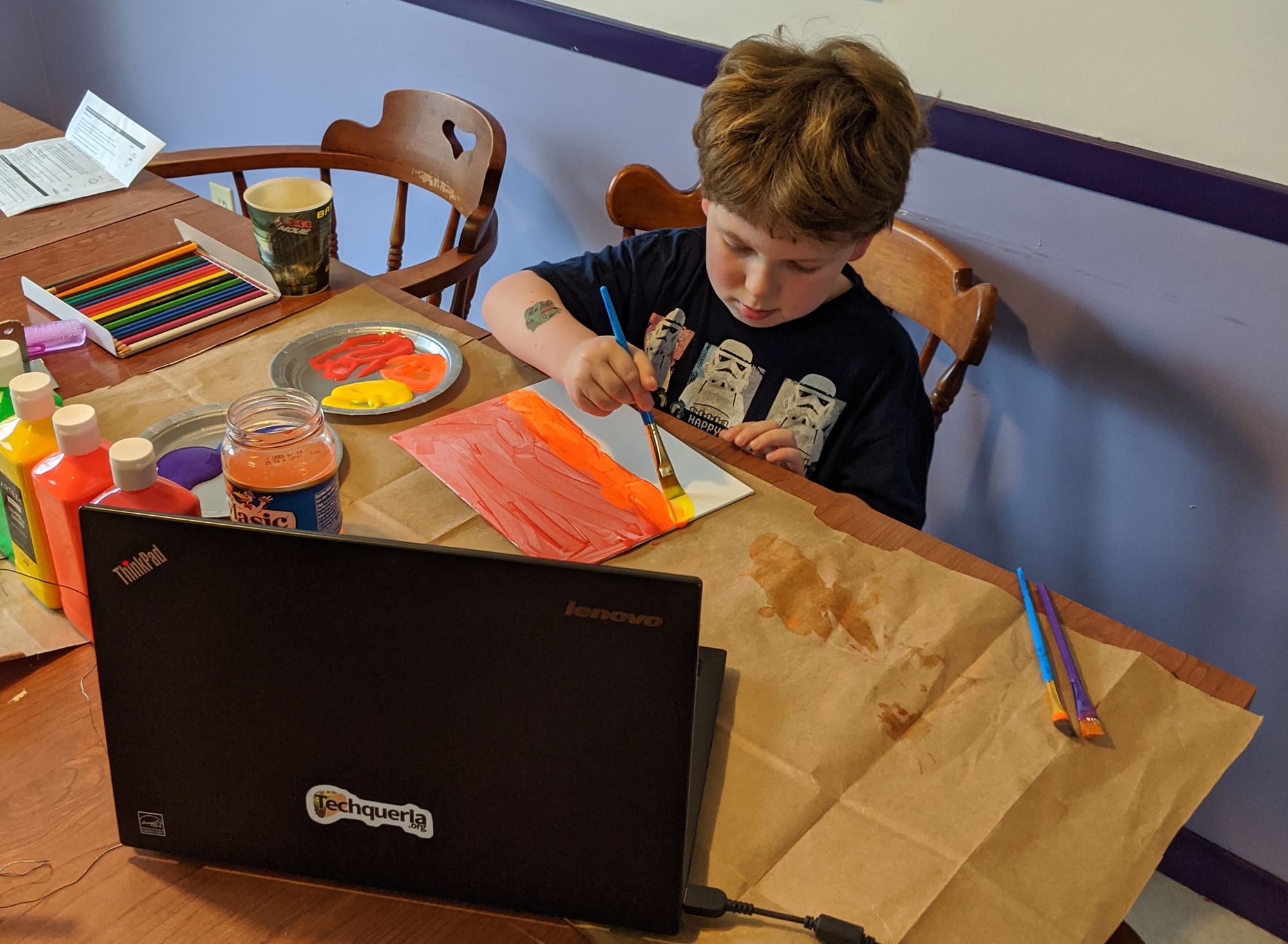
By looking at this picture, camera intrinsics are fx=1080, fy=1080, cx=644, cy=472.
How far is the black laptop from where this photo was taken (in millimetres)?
552

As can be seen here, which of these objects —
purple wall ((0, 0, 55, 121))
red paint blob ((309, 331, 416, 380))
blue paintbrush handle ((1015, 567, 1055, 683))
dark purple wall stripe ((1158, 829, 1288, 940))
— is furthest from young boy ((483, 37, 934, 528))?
purple wall ((0, 0, 55, 121))

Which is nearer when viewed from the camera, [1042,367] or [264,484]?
[264,484]

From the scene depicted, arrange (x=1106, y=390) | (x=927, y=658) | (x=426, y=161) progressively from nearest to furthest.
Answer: (x=927, y=658) → (x=1106, y=390) → (x=426, y=161)

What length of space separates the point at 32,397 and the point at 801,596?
56cm

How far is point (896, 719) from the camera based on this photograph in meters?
0.74

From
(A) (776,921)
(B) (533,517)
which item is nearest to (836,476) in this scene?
(B) (533,517)

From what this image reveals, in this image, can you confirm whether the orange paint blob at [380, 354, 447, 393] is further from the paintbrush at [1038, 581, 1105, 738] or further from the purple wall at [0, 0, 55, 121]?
the purple wall at [0, 0, 55, 121]

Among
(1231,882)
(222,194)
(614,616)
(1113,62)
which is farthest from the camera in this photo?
(222,194)

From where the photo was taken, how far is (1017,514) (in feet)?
5.12

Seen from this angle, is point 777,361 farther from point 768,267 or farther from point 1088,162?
point 1088,162

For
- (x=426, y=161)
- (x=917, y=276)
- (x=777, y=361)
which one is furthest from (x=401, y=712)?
(x=426, y=161)

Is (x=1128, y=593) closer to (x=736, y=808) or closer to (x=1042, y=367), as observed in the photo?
(x=1042, y=367)

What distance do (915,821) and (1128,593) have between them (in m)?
0.97

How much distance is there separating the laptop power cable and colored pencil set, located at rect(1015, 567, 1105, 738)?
227mm
